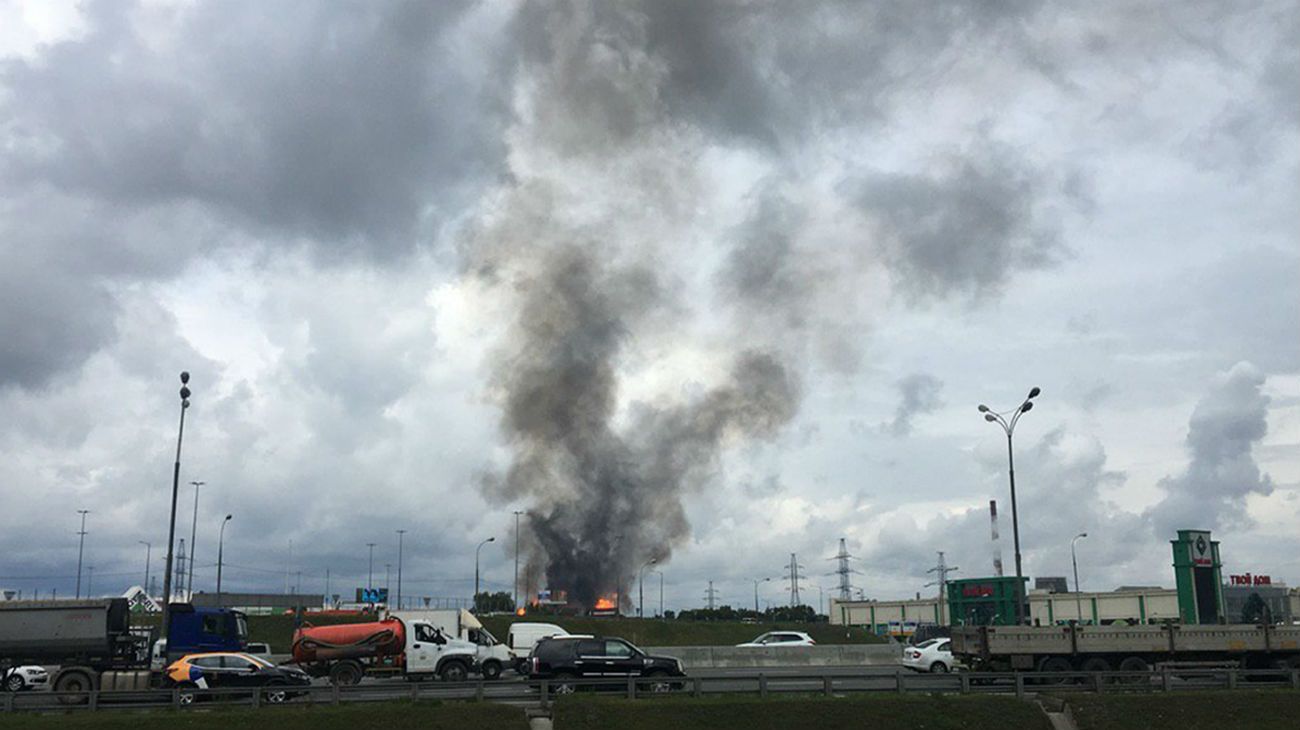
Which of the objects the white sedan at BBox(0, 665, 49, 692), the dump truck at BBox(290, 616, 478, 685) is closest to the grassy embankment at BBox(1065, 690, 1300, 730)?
the dump truck at BBox(290, 616, 478, 685)

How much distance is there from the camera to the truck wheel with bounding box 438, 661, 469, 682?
143 feet

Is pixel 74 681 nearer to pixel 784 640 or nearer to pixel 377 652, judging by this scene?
pixel 377 652

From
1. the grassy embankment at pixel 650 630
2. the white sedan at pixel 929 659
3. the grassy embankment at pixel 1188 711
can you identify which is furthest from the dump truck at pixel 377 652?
the grassy embankment at pixel 650 630

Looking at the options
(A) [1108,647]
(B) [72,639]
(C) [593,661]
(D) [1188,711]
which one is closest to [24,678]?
(B) [72,639]

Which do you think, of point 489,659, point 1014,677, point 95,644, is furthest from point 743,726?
point 95,644

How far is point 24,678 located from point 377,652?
15109 millimetres

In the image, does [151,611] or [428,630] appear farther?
[151,611]

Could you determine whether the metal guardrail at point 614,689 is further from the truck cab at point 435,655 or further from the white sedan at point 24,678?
the white sedan at point 24,678

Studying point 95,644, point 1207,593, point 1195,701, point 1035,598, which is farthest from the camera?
point 1035,598

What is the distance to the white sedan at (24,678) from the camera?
43000 millimetres

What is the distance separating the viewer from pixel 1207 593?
85.6 metres

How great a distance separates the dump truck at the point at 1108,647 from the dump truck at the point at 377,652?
20005 mm

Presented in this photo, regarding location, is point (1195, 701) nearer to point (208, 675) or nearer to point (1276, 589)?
point (208, 675)

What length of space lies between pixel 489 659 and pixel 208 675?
1226 cm
